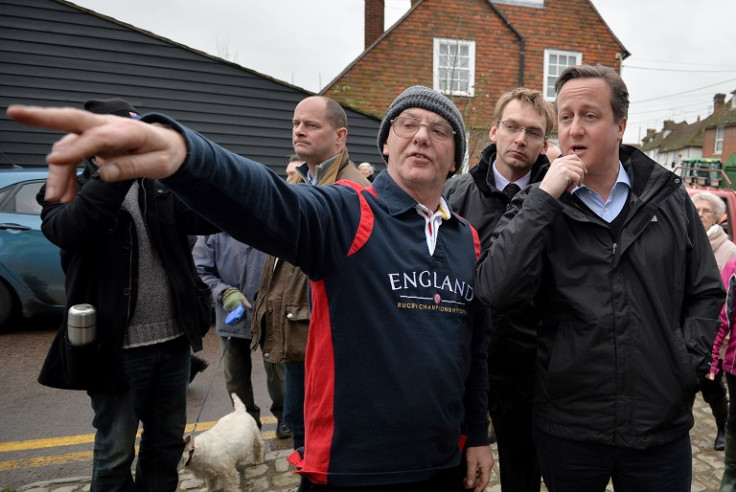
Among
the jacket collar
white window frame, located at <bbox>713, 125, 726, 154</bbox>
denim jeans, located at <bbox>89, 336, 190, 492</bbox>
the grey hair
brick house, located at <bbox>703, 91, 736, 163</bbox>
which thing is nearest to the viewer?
the jacket collar

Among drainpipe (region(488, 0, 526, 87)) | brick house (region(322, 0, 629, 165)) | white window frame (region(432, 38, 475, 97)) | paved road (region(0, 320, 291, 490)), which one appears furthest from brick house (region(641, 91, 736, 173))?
paved road (region(0, 320, 291, 490))

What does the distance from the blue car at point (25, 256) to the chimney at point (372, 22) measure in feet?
37.4

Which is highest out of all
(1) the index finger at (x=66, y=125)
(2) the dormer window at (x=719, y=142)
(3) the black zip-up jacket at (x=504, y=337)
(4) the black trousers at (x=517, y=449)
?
(2) the dormer window at (x=719, y=142)

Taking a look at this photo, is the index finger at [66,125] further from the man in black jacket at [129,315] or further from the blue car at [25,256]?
the blue car at [25,256]

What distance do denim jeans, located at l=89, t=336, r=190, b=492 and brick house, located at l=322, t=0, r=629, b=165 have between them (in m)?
11.4

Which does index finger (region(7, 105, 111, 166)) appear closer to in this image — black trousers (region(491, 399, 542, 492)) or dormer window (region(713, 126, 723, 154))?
black trousers (region(491, 399, 542, 492))

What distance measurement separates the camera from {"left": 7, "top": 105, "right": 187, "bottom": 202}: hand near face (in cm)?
83

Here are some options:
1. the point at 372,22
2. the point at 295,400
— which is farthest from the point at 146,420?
the point at 372,22

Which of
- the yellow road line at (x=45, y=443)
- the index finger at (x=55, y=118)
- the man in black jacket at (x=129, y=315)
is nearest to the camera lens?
the index finger at (x=55, y=118)

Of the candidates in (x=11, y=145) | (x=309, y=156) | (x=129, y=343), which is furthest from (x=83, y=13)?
(x=129, y=343)

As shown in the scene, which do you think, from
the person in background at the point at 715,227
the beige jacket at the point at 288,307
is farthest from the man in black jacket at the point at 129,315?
the person in background at the point at 715,227

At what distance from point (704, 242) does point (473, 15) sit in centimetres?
1450

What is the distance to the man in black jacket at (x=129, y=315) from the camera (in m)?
2.32

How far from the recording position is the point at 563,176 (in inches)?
72.7
